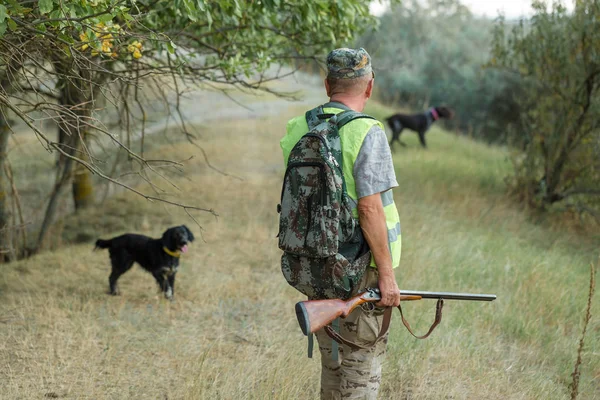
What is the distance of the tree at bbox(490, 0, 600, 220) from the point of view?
9.71m

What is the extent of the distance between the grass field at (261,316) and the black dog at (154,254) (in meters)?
0.22

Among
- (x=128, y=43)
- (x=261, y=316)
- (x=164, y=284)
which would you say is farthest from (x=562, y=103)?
(x=128, y=43)

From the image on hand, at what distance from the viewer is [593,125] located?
9773 millimetres

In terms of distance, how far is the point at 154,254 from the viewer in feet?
21.0

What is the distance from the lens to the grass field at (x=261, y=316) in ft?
14.2

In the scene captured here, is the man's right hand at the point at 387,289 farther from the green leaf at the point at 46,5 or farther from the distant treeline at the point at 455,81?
the distant treeline at the point at 455,81

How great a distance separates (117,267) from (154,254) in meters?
0.41

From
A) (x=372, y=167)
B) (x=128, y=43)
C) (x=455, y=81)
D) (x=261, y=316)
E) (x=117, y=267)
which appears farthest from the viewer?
(x=455, y=81)

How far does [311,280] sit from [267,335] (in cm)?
244

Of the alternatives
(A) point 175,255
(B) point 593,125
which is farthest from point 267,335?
(B) point 593,125

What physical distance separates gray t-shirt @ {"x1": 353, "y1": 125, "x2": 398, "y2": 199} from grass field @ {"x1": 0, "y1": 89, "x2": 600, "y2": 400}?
1704mm

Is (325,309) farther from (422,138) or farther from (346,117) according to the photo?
(422,138)

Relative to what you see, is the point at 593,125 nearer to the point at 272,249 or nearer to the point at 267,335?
the point at 272,249

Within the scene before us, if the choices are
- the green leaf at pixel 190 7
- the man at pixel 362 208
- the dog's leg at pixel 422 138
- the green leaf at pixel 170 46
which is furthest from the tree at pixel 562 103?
the man at pixel 362 208
